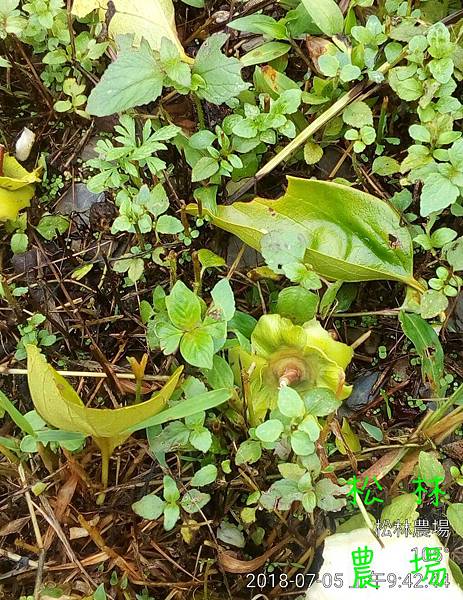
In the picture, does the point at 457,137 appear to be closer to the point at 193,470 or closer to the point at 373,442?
the point at 373,442

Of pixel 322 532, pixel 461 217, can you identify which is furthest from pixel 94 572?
pixel 461 217

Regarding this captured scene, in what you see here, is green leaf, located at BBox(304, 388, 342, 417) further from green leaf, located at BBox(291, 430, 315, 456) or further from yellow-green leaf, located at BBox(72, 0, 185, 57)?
yellow-green leaf, located at BBox(72, 0, 185, 57)

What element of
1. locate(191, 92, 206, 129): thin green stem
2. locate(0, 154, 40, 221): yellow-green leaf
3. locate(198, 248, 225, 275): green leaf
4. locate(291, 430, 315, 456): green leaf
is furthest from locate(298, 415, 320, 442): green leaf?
locate(0, 154, 40, 221): yellow-green leaf

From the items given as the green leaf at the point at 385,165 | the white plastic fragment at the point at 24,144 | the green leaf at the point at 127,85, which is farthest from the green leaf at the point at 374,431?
the white plastic fragment at the point at 24,144

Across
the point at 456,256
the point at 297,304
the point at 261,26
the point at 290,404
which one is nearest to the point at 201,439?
the point at 290,404

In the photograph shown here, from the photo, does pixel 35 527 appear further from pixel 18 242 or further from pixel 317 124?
pixel 317 124
